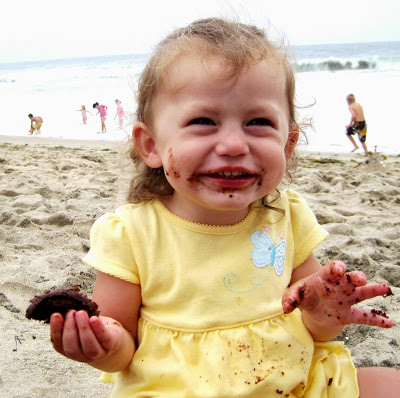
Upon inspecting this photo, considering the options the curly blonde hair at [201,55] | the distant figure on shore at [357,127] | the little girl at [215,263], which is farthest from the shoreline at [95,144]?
the little girl at [215,263]

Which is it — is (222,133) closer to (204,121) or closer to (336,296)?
(204,121)

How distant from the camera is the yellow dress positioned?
54.5 inches

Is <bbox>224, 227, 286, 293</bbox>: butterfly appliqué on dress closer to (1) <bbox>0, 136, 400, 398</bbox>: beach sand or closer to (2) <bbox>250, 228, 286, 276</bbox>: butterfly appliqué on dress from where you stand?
(2) <bbox>250, 228, 286, 276</bbox>: butterfly appliqué on dress

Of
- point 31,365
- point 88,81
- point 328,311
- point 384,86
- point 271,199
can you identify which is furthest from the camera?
point 88,81

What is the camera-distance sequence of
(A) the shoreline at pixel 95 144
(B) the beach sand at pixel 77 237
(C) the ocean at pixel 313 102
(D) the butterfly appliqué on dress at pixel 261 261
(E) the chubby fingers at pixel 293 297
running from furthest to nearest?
(C) the ocean at pixel 313 102, (A) the shoreline at pixel 95 144, (B) the beach sand at pixel 77 237, (D) the butterfly appliqué on dress at pixel 261 261, (E) the chubby fingers at pixel 293 297

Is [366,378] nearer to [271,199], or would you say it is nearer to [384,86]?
[271,199]

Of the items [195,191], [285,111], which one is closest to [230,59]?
[285,111]

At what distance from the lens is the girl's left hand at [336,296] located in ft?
3.96

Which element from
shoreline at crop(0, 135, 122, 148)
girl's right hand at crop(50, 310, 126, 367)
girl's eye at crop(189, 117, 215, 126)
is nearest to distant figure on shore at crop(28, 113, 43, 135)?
shoreline at crop(0, 135, 122, 148)

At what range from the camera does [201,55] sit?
1.39 meters

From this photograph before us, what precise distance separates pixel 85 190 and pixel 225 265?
11.1 feet

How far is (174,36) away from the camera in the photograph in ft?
5.08

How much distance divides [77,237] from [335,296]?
2.45 meters

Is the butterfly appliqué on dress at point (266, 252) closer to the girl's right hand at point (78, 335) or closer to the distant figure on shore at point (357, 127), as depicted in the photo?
the girl's right hand at point (78, 335)
